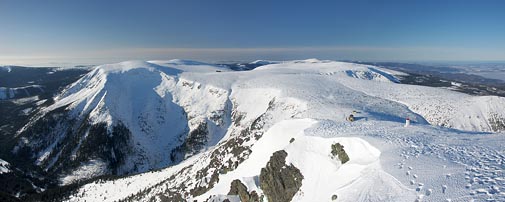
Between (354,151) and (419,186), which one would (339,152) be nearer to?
(354,151)

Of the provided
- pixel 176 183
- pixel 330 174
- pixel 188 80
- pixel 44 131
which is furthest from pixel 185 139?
pixel 330 174

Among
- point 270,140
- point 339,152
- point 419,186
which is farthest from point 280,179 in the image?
point 419,186

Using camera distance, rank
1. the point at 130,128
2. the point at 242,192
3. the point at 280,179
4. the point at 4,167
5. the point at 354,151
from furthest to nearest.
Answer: the point at 130,128 < the point at 4,167 < the point at 242,192 < the point at 280,179 < the point at 354,151

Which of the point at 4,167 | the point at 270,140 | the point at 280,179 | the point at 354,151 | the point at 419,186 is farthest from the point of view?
the point at 4,167

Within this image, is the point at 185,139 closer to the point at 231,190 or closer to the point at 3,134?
the point at 231,190

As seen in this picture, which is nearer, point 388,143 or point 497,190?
point 497,190

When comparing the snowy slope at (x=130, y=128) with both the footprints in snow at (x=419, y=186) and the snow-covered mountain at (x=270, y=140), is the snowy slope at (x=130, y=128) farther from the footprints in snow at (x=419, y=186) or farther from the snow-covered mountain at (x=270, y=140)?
the footprints in snow at (x=419, y=186)

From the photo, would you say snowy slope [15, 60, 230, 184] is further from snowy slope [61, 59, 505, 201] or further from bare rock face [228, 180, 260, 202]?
bare rock face [228, 180, 260, 202]
